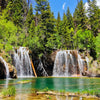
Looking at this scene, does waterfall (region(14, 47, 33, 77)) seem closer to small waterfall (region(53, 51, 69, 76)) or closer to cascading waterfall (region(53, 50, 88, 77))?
small waterfall (region(53, 51, 69, 76))

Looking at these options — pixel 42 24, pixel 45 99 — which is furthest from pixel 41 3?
pixel 45 99

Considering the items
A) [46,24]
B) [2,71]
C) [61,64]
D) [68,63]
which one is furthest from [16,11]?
[2,71]

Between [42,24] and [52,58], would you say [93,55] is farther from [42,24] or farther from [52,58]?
[42,24]

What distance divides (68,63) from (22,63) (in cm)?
1134

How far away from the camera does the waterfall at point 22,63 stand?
3370cm

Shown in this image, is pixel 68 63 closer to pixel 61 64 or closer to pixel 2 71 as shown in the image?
pixel 61 64

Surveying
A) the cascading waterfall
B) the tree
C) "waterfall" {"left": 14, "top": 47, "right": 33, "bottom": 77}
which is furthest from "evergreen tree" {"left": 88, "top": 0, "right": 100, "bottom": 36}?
"waterfall" {"left": 14, "top": 47, "right": 33, "bottom": 77}

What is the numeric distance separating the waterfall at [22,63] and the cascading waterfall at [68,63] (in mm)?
7265

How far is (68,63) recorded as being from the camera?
37.5m

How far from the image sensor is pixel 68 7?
73.4 metres

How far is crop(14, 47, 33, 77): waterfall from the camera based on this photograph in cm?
3370

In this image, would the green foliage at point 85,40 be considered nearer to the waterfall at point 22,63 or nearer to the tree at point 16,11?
the waterfall at point 22,63

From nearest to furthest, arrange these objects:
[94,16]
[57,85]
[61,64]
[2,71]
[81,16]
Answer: [57,85], [2,71], [61,64], [94,16], [81,16]

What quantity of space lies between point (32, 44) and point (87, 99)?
3133 centimetres
